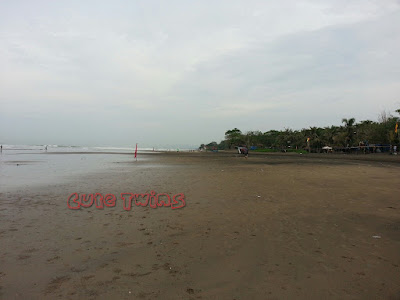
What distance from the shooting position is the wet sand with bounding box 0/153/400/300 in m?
3.58

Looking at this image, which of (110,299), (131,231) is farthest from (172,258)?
(131,231)

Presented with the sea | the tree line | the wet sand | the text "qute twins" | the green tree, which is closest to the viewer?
the wet sand

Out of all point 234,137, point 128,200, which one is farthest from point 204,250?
point 234,137

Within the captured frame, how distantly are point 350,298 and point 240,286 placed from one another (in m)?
1.52

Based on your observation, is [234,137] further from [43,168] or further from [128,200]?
[128,200]

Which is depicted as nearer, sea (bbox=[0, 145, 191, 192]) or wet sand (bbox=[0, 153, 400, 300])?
wet sand (bbox=[0, 153, 400, 300])

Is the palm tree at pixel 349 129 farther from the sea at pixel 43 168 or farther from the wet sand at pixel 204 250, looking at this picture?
the wet sand at pixel 204 250

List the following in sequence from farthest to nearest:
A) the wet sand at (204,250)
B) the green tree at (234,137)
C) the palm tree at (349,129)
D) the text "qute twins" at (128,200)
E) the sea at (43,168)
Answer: the green tree at (234,137), the palm tree at (349,129), the sea at (43,168), the text "qute twins" at (128,200), the wet sand at (204,250)

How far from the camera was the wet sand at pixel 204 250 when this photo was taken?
358 centimetres

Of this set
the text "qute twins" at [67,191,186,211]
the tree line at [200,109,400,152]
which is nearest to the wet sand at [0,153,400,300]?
the text "qute twins" at [67,191,186,211]

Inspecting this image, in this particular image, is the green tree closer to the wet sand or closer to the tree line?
the tree line

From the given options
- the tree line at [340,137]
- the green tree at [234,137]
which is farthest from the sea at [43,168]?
the green tree at [234,137]

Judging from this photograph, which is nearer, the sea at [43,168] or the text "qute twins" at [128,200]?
the text "qute twins" at [128,200]

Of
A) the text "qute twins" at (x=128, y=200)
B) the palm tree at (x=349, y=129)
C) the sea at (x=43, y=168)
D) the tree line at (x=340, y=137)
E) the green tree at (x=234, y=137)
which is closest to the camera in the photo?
the text "qute twins" at (x=128, y=200)
